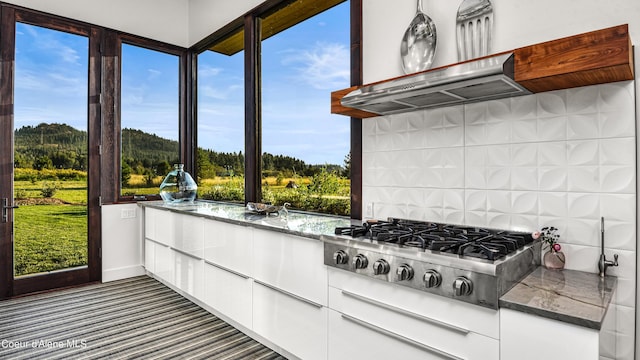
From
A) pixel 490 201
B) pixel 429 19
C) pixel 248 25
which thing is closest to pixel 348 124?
pixel 429 19

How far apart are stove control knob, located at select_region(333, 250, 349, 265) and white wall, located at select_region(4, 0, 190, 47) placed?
381cm

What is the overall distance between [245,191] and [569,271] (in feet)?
9.14

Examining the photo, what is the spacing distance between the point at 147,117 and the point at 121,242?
1.48 m

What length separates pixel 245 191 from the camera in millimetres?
3625

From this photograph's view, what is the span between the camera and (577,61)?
1.36m

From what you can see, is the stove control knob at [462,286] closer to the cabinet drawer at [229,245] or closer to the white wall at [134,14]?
the cabinet drawer at [229,245]


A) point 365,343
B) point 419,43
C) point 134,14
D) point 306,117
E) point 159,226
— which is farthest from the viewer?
point 134,14

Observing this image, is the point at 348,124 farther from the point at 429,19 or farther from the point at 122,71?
the point at 122,71

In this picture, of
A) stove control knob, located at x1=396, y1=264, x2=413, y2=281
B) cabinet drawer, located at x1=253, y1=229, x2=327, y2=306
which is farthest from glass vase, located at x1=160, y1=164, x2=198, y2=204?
stove control knob, located at x1=396, y1=264, x2=413, y2=281

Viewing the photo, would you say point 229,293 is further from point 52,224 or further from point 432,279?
point 52,224

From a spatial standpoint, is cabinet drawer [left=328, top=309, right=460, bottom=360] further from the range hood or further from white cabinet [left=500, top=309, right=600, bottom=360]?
the range hood

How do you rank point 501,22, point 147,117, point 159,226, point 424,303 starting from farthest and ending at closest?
1. point 147,117
2. point 159,226
3. point 501,22
4. point 424,303

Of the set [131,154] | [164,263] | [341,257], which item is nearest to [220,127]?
[131,154]

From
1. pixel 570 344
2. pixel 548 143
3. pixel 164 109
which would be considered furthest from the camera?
pixel 164 109
